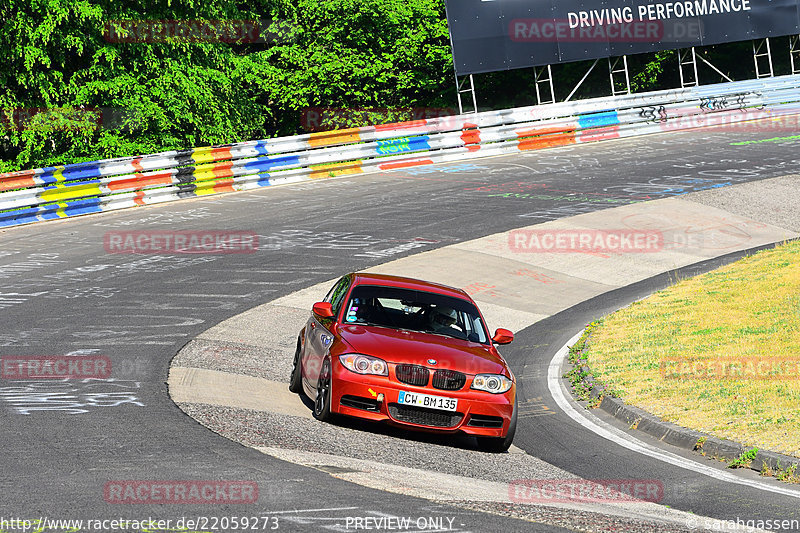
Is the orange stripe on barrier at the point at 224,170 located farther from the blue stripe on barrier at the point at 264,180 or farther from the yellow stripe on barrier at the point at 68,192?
the yellow stripe on barrier at the point at 68,192

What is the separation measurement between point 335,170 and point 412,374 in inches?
797

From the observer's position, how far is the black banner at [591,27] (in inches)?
1366

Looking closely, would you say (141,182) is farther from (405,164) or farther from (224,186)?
(405,164)

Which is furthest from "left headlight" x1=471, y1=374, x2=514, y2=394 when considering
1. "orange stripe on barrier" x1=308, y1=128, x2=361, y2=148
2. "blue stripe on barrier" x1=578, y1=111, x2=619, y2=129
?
"blue stripe on barrier" x1=578, y1=111, x2=619, y2=129

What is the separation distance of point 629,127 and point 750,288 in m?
19.0

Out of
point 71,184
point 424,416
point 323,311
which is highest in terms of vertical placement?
point 71,184

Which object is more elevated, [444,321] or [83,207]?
[83,207]

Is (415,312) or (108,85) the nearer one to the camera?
(415,312)

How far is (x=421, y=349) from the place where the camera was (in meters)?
9.60

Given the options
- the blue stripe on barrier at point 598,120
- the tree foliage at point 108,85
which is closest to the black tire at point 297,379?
the tree foliage at point 108,85

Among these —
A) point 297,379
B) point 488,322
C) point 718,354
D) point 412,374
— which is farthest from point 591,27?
point 412,374

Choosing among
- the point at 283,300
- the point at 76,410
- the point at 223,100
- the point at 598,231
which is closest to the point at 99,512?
the point at 76,410

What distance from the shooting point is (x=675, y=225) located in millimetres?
23375

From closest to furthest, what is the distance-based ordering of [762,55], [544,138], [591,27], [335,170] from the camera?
[335,170] < [544,138] < [591,27] < [762,55]
